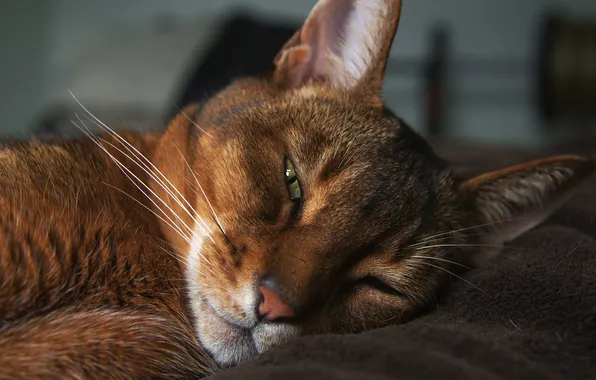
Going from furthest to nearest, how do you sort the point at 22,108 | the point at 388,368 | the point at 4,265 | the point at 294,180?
the point at 22,108 < the point at 294,180 < the point at 4,265 < the point at 388,368

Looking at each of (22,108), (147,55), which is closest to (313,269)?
(147,55)

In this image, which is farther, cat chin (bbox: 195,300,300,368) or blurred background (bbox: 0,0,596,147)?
blurred background (bbox: 0,0,596,147)

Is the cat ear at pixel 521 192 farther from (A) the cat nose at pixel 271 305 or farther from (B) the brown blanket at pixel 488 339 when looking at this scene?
(A) the cat nose at pixel 271 305

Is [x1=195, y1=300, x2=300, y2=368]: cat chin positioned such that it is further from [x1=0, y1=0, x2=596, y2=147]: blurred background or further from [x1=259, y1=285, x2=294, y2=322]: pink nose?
[x1=0, y1=0, x2=596, y2=147]: blurred background

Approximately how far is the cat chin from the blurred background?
8.59 ft

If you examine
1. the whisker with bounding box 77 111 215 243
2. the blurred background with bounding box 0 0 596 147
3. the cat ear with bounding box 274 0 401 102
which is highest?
the cat ear with bounding box 274 0 401 102

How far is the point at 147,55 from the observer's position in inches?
161

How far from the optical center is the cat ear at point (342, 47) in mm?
1142

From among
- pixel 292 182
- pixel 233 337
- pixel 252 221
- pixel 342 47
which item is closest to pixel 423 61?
pixel 342 47

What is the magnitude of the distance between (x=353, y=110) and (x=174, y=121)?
41 centimetres

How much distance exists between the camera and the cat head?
0.90 meters

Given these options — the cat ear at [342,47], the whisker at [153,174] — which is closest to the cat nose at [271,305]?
the whisker at [153,174]

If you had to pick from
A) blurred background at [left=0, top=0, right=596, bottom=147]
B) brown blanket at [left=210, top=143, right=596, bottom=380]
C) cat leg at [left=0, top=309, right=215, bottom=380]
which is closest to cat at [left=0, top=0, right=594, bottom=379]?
cat leg at [left=0, top=309, right=215, bottom=380]

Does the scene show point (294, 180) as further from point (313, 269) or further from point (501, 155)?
point (501, 155)
